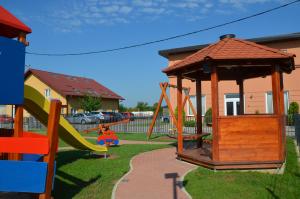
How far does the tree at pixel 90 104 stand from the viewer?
147ft

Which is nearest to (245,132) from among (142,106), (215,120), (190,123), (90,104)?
(215,120)

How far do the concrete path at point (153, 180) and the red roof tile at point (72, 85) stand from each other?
35.8 m

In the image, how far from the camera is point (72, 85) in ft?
162

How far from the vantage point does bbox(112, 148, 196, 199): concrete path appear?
6.43 metres

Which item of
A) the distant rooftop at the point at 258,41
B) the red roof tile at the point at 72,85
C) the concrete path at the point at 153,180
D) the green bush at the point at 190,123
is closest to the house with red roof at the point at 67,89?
the red roof tile at the point at 72,85

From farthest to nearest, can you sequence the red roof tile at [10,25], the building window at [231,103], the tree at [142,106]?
the tree at [142,106]
the building window at [231,103]
the red roof tile at [10,25]

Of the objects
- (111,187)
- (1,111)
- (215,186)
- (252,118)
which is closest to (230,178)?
(215,186)

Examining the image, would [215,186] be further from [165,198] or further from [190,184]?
[165,198]

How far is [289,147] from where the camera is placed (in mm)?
13031

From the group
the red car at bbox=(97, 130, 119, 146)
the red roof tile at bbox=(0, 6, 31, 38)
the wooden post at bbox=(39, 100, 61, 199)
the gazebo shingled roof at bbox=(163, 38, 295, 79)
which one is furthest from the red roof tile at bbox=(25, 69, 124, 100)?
the wooden post at bbox=(39, 100, 61, 199)

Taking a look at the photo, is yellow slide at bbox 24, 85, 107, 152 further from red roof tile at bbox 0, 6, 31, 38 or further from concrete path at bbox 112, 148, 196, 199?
concrete path at bbox 112, 148, 196, 199

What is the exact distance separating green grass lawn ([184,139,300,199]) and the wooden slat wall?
1.68 ft

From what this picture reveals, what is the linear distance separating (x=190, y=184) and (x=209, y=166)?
5.64 ft

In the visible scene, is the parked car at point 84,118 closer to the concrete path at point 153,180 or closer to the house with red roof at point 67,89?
the house with red roof at point 67,89
